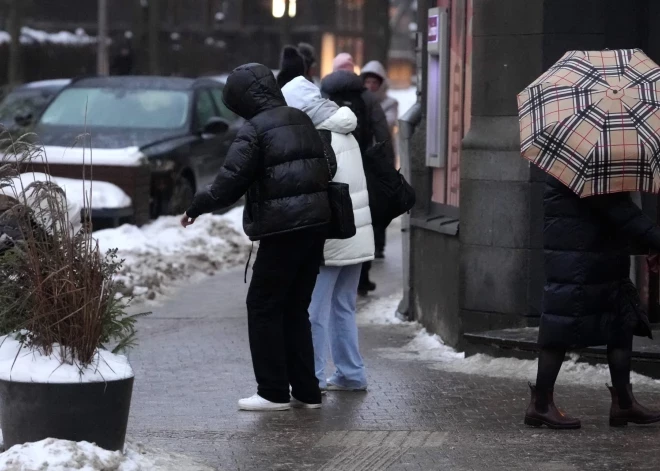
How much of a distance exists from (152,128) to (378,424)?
8.92 metres

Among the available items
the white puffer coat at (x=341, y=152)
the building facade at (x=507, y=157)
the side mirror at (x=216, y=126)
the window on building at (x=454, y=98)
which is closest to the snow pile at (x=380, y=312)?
the window on building at (x=454, y=98)

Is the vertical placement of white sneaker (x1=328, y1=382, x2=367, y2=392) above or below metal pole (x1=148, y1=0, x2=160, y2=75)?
below

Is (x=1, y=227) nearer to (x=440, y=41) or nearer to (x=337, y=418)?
(x=337, y=418)

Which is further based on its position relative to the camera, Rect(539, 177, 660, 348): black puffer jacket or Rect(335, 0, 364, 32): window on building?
Rect(335, 0, 364, 32): window on building

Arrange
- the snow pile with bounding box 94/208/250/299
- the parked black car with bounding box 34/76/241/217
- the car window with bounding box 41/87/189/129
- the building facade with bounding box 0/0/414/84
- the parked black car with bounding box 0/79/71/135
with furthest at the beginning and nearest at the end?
the building facade with bounding box 0/0/414/84
the parked black car with bounding box 0/79/71/135
the car window with bounding box 41/87/189/129
the parked black car with bounding box 34/76/241/217
the snow pile with bounding box 94/208/250/299

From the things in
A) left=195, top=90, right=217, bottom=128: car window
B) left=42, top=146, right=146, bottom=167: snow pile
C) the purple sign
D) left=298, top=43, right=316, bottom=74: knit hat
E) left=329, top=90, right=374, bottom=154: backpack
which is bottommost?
left=42, top=146, right=146, bottom=167: snow pile

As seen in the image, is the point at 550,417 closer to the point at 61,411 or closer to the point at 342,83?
the point at 61,411

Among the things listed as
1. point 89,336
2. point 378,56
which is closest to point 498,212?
point 89,336

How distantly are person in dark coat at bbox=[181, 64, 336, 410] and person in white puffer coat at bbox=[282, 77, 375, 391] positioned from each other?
1.05 ft

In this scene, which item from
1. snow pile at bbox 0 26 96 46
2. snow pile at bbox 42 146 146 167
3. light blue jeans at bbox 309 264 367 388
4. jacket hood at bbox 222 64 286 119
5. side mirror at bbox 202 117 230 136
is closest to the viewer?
jacket hood at bbox 222 64 286 119

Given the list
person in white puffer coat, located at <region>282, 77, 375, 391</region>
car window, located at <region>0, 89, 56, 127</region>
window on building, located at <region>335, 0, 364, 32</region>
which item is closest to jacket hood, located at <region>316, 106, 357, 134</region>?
person in white puffer coat, located at <region>282, 77, 375, 391</region>

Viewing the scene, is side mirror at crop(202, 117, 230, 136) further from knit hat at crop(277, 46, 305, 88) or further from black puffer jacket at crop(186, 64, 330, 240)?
black puffer jacket at crop(186, 64, 330, 240)

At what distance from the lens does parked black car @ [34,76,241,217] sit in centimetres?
1427

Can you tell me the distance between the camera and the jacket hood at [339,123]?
734cm
